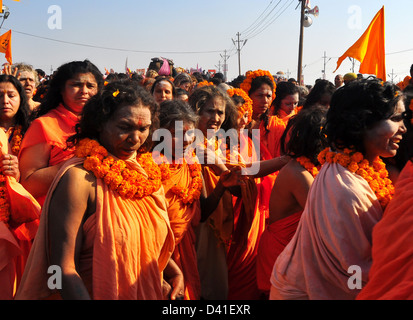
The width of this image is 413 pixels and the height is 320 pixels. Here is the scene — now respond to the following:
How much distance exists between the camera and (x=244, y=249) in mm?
4098

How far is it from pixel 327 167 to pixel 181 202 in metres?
1.23

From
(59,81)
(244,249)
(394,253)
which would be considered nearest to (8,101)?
(59,81)

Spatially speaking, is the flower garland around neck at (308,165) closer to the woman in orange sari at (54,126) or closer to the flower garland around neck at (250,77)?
the woman in orange sari at (54,126)

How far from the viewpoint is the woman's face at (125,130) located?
2.31 m

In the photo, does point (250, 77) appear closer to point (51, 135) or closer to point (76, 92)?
point (76, 92)

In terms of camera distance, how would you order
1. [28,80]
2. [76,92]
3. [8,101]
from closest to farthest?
[76,92]
[8,101]
[28,80]

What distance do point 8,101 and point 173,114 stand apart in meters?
1.56

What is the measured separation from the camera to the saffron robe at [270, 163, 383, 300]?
211cm

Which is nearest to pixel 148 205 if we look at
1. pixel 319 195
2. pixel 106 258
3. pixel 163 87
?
pixel 106 258

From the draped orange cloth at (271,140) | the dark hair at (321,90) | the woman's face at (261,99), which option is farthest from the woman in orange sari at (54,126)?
the dark hair at (321,90)

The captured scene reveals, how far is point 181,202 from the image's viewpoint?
327cm

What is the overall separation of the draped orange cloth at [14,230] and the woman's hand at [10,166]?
1.4 inches
